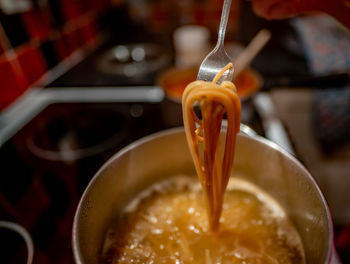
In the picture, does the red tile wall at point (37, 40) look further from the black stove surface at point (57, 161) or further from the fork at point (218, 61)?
the fork at point (218, 61)

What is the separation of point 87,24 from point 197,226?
6.47 feet

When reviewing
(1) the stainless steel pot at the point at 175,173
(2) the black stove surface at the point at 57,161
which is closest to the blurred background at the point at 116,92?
(2) the black stove surface at the point at 57,161

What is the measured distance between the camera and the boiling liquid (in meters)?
0.62

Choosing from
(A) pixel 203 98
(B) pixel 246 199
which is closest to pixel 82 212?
(A) pixel 203 98

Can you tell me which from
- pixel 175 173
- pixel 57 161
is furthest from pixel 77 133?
pixel 175 173

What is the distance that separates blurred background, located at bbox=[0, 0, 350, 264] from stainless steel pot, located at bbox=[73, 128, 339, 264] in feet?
0.55

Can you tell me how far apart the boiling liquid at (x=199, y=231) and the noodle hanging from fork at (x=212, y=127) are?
0.06 meters

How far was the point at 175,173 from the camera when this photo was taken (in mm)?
866

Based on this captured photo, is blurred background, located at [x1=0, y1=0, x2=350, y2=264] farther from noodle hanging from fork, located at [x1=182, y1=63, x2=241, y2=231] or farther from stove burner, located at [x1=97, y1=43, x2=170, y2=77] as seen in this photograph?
noodle hanging from fork, located at [x1=182, y1=63, x2=241, y2=231]

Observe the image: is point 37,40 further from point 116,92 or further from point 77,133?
point 77,133

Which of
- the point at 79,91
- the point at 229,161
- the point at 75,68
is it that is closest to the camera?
the point at 229,161

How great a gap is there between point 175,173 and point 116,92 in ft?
2.59

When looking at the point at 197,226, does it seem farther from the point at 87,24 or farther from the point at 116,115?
the point at 87,24

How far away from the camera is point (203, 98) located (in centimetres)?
53
